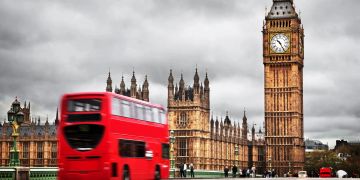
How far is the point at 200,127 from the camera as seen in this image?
327 feet

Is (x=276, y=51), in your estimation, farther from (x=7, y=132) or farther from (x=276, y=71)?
(x=7, y=132)

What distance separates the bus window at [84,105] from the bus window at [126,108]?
59.5 inches

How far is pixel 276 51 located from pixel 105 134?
264 ft

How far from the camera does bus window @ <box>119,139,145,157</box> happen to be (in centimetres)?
2765

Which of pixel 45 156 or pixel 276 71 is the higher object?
pixel 276 71

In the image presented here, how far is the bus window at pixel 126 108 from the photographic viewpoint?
27756 mm

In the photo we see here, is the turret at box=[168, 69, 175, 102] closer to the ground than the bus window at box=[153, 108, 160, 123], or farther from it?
farther from it

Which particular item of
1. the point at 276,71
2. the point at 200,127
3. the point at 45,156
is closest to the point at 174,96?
the point at 200,127

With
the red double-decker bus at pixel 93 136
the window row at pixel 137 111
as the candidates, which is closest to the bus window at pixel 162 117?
the window row at pixel 137 111

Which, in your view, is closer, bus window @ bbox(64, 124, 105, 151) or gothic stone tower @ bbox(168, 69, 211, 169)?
bus window @ bbox(64, 124, 105, 151)

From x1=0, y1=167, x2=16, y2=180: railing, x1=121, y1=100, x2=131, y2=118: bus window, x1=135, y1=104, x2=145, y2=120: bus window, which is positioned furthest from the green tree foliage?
x1=121, y1=100, x2=131, y2=118: bus window

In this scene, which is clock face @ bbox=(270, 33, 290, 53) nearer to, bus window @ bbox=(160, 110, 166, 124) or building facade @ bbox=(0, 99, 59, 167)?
building facade @ bbox=(0, 99, 59, 167)

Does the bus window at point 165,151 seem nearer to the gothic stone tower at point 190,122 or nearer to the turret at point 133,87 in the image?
the gothic stone tower at point 190,122

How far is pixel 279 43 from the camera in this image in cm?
10469
